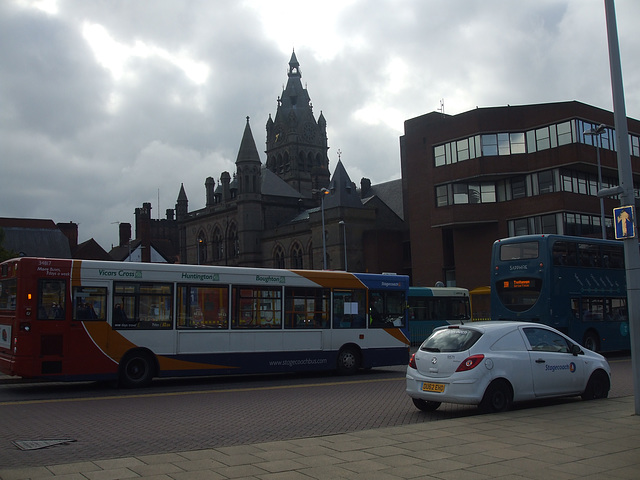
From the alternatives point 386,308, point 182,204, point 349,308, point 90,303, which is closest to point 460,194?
point 386,308

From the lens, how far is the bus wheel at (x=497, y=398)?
10734 mm

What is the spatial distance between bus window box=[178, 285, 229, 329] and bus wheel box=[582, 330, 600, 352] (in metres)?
14.0

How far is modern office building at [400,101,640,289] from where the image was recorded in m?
44.8

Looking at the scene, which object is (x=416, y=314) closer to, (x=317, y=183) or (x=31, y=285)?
(x=31, y=285)

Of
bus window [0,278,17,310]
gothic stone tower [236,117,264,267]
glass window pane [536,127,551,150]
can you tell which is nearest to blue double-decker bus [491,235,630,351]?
bus window [0,278,17,310]

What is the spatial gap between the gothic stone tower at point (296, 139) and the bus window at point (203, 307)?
83.9m

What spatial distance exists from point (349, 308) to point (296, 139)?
291 feet

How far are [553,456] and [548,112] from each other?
4229cm

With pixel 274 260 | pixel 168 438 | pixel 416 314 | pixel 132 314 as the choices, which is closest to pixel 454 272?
pixel 416 314

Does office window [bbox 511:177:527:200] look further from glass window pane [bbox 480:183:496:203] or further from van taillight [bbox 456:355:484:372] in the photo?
van taillight [bbox 456:355:484:372]

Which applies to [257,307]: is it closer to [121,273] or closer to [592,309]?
[121,273]

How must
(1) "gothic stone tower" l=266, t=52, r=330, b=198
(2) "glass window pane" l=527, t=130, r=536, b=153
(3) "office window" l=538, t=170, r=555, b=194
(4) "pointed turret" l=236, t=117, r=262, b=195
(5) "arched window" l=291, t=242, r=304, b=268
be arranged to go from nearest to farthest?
1. (3) "office window" l=538, t=170, r=555, b=194
2. (2) "glass window pane" l=527, t=130, r=536, b=153
3. (5) "arched window" l=291, t=242, r=304, b=268
4. (4) "pointed turret" l=236, t=117, r=262, b=195
5. (1) "gothic stone tower" l=266, t=52, r=330, b=198

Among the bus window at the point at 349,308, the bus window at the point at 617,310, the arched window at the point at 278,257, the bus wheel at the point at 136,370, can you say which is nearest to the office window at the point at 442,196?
the bus window at the point at 617,310

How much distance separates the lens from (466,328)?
11344 millimetres
